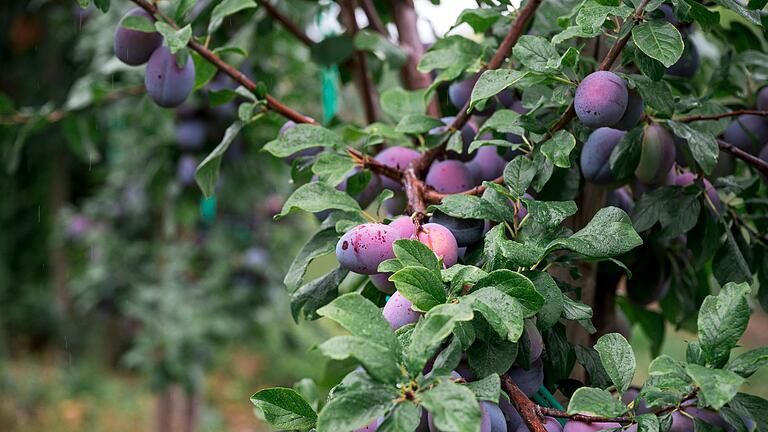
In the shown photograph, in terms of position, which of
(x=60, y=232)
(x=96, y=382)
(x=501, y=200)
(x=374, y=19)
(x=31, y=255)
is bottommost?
(x=96, y=382)

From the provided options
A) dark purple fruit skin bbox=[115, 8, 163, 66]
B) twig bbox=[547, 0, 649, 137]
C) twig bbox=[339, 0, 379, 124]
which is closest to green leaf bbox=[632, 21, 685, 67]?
twig bbox=[547, 0, 649, 137]

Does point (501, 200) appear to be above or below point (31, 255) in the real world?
above

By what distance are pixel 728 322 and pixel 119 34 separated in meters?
0.58

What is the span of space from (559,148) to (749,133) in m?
0.29

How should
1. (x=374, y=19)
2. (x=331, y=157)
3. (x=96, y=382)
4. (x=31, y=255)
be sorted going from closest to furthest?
(x=331, y=157) < (x=374, y=19) < (x=96, y=382) < (x=31, y=255)

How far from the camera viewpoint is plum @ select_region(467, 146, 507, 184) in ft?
2.22

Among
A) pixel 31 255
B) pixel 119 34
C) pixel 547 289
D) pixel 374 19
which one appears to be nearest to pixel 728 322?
pixel 547 289

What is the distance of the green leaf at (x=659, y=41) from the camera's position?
1.61 ft

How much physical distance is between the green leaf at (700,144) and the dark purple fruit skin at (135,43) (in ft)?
1.56

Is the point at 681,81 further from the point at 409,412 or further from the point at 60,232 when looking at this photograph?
the point at 60,232

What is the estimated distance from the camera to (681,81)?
0.77 metres

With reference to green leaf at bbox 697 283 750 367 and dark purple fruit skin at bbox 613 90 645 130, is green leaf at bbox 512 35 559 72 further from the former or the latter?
green leaf at bbox 697 283 750 367

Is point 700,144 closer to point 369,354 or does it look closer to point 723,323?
point 723,323

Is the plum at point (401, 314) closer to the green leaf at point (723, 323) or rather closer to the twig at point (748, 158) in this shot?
the green leaf at point (723, 323)
